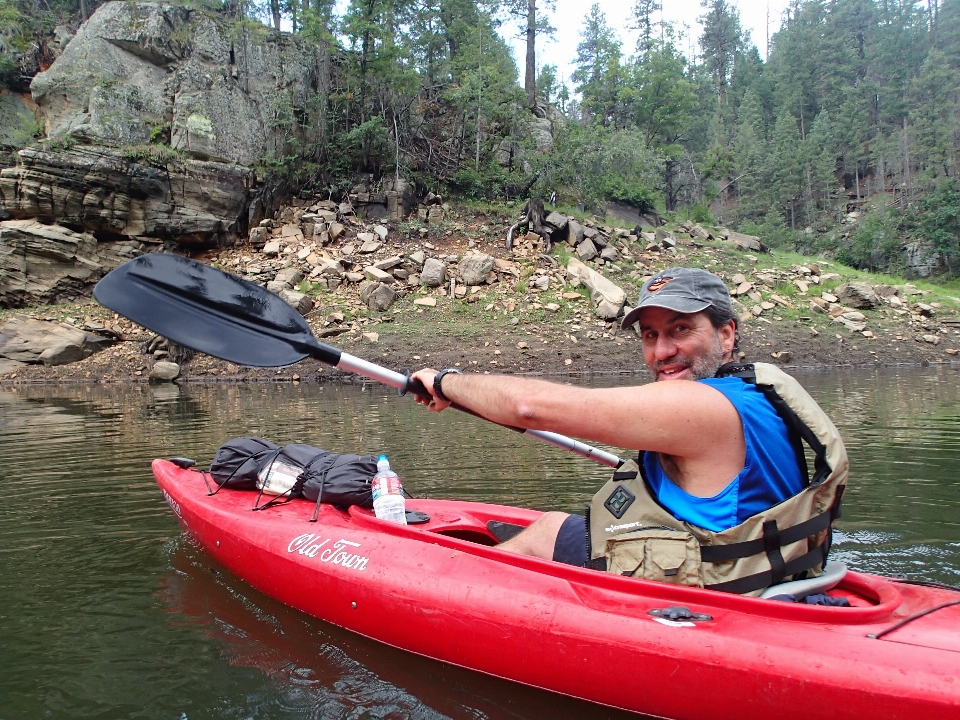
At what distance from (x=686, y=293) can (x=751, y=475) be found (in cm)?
62

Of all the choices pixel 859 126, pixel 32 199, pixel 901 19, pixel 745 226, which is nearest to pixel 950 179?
pixel 745 226

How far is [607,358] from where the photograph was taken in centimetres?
1527

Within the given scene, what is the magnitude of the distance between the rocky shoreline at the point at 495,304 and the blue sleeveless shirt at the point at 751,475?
12288 millimetres

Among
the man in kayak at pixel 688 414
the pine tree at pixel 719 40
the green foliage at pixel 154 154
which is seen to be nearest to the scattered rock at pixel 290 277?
the green foliage at pixel 154 154

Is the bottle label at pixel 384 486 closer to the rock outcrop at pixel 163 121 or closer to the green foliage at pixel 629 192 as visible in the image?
the rock outcrop at pixel 163 121

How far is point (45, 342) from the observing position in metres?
17.3

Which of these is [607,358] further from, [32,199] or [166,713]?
[32,199]

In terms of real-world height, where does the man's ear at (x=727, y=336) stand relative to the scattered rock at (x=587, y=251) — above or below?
below

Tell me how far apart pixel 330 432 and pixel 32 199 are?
51.7 ft

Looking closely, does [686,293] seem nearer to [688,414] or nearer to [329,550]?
[688,414]

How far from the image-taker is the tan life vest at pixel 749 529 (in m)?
2.12

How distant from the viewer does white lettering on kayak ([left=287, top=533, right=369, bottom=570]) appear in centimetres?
314

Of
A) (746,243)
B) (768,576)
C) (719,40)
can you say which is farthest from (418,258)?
(719,40)

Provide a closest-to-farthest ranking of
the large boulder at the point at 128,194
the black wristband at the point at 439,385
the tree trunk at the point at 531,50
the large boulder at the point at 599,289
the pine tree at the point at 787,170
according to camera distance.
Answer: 1. the black wristband at the point at 439,385
2. the large boulder at the point at 599,289
3. the large boulder at the point at 128,194
4. the tree trunk at the point at 531,50
5. the pine tree at the point at 787,170
